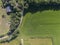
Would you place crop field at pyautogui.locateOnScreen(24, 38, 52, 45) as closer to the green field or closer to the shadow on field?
the green field

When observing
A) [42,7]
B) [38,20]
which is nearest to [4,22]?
[38,20]

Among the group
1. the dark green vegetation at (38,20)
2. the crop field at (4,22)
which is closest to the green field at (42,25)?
the dark green vegetation at (38,20)

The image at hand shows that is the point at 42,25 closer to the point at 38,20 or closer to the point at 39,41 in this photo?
the point at 38,20

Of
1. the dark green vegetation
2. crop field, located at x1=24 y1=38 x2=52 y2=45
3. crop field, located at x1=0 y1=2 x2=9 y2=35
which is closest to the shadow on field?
the dark green vegetation

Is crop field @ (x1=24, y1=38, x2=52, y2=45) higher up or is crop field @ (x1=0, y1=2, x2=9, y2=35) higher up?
crop field @ (x1=0, y1=2, x2=9, y2=35)

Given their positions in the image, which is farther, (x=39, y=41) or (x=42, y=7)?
(x=42, y=7)

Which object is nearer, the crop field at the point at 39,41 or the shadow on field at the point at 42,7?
the crop field at the point at 39,41

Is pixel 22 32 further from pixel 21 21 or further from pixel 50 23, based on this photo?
pixel 50 23

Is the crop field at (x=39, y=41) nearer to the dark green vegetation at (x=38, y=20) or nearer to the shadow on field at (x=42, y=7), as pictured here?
the dark green vegetation at (x=38, y=20)

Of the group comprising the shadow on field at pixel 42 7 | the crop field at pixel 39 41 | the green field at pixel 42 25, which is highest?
the shadow on field at pixel 42 7
